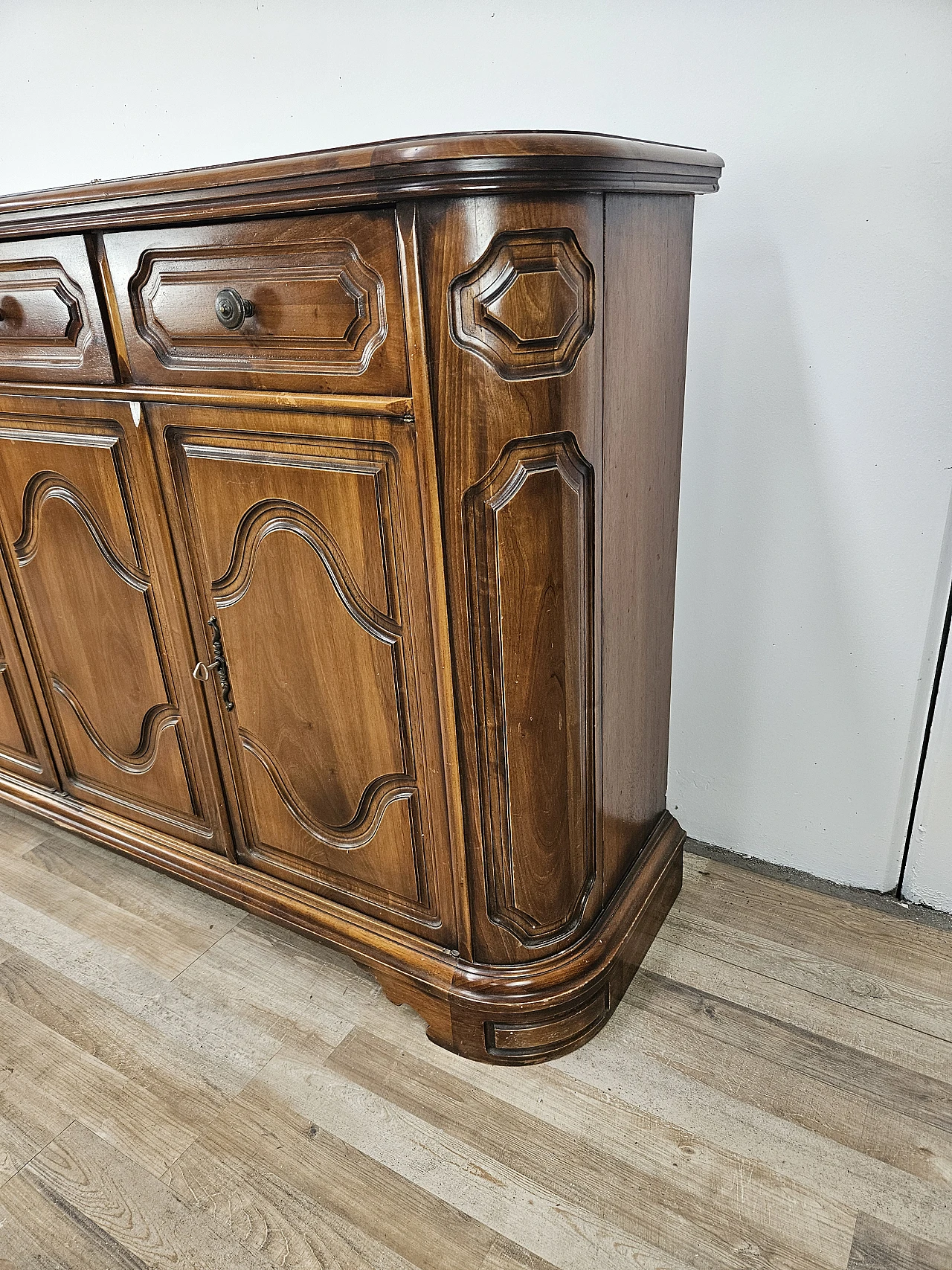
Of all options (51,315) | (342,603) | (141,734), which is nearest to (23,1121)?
(141,734)

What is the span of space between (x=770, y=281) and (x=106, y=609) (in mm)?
1040

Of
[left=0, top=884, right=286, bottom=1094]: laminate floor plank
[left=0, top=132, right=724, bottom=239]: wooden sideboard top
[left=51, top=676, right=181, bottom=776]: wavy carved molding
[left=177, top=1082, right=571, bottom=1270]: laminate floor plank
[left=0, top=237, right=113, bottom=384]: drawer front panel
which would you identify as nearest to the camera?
[left=0, top=132, right=724, bottom=239]: wooden sideboard top

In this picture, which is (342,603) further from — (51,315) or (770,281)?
(770,281)

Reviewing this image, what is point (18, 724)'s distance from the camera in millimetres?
1590

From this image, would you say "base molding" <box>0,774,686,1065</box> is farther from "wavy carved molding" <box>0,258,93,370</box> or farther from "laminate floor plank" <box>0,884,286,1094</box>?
"wavy carved molding" <box>0,258,93,370</box>

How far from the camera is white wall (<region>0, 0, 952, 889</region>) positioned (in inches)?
43.2

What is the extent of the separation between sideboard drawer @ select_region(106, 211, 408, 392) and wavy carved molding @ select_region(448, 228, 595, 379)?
0.24ft

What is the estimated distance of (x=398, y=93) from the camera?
1.37m

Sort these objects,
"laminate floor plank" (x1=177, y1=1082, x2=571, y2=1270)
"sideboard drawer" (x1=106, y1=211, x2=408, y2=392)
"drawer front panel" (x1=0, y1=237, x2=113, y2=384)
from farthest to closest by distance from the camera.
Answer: "drawer front panel" (x1=0, y1=237, x2=113, y2=384)
"laminate floor plank" (x1=177, y1=1082, x2=571, y2=1270)
"sideboard drawer" (x1=106, y1=211, x2=408, y2=392)

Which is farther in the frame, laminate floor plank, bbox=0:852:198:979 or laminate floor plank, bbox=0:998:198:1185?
laminate floor plank, bbox=0:852:198:979

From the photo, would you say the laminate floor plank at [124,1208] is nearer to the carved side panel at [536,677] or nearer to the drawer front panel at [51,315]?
the carved side panel at [536,677]

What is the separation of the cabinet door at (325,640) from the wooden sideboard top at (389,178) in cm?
21

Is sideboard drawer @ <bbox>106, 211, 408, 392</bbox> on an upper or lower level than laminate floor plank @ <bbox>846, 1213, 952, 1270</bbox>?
upper

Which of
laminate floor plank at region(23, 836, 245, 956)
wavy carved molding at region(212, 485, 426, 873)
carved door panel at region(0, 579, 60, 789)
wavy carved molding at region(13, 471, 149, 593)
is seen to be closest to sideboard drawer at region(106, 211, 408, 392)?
wavy carved molding at region(212, 485, 426, 873)
